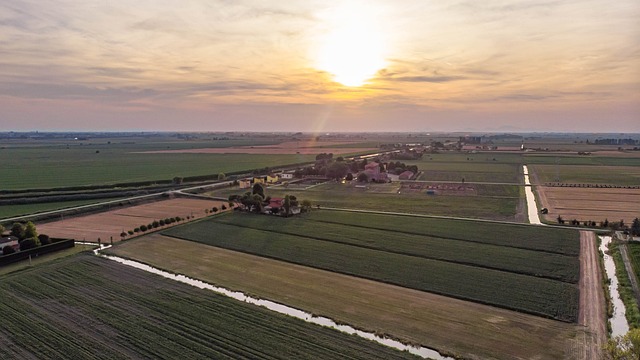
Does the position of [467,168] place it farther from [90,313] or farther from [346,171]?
[90,313]

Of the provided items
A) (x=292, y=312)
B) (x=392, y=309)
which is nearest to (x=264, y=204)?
(x=292, y=312)

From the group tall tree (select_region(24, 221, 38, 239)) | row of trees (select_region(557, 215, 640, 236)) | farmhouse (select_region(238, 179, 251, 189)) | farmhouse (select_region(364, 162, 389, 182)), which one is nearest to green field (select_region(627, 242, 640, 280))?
row of trees (select_region(557, 215, 640, 236))

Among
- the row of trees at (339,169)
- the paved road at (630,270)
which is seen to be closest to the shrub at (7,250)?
the paved road at (630,270)

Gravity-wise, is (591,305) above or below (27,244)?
below

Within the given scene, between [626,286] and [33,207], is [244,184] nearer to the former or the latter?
[33,207]

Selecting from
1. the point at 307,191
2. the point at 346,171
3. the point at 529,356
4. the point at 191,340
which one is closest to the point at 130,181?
the point at 307,191

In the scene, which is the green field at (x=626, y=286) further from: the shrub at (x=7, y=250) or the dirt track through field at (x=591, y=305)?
the shrub at (x=7, y=250)

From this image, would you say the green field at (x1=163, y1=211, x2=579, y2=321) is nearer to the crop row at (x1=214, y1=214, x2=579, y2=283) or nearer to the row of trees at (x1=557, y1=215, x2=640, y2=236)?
the crop row at (x1=214, y1=214, x2=579, y2=283)
